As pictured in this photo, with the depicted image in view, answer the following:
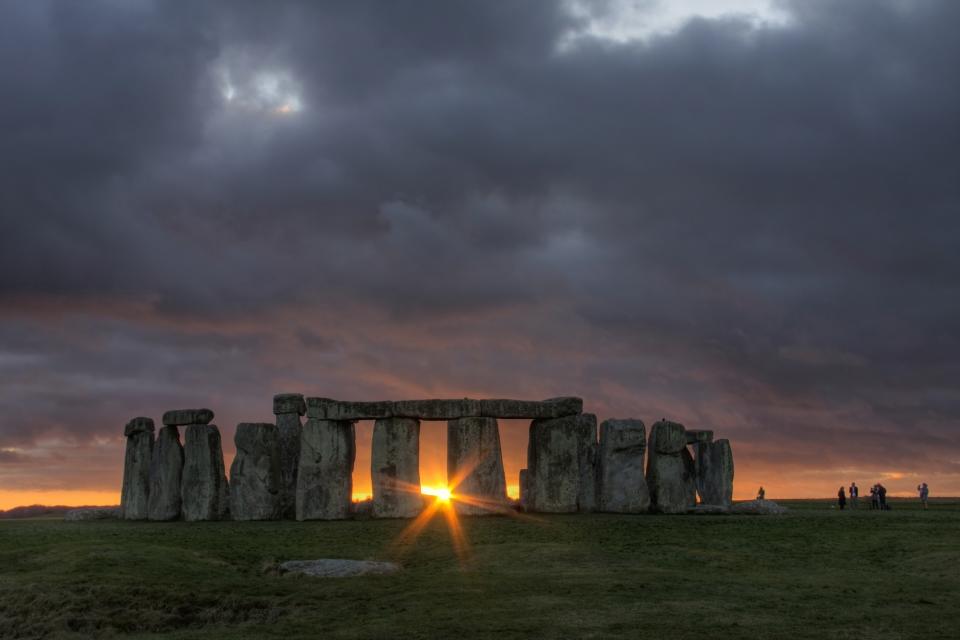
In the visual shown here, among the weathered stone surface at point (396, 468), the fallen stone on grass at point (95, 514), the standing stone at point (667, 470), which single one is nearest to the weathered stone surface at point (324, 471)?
the weathered stone surface at point (396, 468)

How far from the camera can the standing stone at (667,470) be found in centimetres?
3269

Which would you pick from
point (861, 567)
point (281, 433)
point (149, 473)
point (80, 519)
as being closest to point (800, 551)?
point (861, 567)

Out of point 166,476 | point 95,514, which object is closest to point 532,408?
point 166,476

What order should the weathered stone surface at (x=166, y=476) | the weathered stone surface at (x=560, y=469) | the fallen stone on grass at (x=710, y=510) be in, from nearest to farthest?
1. the weathered stone surface at (x=560, y=469)
2. the fallen stone on grass at (x=710, y=510)
3. the weathered stone surface at (x=166, y=476)

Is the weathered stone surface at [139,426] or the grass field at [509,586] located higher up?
the weathered stone surface at [139,426]

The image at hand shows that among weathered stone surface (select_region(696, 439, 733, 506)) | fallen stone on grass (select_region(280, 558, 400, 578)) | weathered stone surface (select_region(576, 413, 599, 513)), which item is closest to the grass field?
fallen stone on grass (select_region(280, 558, 400, 578))

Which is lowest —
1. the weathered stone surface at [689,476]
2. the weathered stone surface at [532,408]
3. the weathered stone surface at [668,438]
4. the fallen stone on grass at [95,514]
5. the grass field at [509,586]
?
the grass field at [509,586]

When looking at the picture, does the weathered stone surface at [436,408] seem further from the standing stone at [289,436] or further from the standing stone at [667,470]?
the standing stone at [667,470]

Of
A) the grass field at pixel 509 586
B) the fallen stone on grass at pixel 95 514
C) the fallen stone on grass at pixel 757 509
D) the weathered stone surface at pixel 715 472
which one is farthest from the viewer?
the weathered stone surface at pixel 715 472

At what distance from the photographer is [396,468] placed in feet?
105

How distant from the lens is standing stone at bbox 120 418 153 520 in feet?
116

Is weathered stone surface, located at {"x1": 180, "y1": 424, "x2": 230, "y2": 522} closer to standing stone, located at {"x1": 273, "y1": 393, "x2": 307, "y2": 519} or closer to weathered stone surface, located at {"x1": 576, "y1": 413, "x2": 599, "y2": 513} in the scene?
standing stone, located at {"x1": 273, "y1": 393, "x2": 307, "y2": 519}

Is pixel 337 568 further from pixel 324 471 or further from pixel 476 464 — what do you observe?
pixel 324 471

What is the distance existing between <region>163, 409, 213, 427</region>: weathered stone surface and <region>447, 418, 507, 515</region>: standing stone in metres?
8.63
